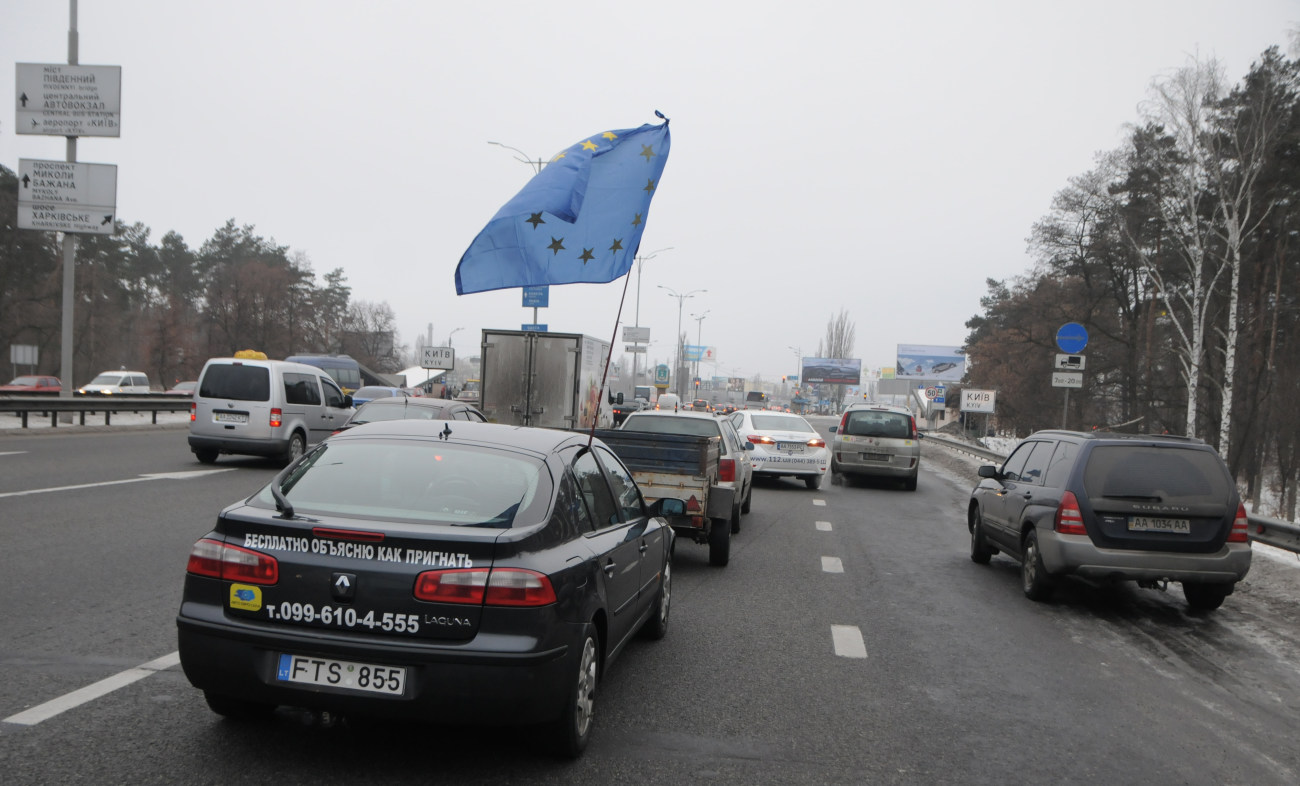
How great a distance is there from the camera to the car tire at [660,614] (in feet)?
21.1

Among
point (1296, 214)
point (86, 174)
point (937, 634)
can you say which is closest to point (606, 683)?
point (937, 634)

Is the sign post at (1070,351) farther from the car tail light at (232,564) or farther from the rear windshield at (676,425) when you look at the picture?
the car tail light at (232,564)

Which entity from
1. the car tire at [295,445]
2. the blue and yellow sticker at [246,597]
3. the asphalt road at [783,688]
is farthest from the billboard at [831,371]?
the blue and yellow sticker at [246,597]

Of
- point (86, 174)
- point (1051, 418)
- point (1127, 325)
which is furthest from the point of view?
point (1051, 418)

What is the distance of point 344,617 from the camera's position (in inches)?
151

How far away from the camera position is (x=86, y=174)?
24453mm

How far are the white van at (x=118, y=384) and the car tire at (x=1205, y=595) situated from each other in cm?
4108

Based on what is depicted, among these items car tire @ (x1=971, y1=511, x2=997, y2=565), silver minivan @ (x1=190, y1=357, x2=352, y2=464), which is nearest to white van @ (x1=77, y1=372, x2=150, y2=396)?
silver minivan @ (x1=190, y1=357, x2=352, y2=464)

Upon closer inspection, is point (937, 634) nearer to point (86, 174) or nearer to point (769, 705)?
point (769, 705)

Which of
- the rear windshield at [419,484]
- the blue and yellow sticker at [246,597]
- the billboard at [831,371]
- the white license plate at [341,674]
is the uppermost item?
the billboard at [831,371]

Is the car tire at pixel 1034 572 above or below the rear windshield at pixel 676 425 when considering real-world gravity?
below

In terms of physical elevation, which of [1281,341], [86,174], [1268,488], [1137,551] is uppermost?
[86,174]

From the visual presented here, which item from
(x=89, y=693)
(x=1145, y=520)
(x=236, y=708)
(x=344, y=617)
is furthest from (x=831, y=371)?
(x=344, y=617)

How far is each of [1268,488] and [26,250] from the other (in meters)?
60.3
